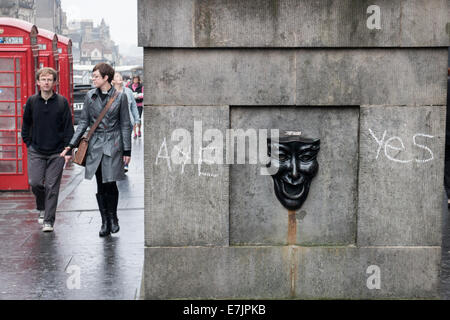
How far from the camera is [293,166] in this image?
5.88 meters

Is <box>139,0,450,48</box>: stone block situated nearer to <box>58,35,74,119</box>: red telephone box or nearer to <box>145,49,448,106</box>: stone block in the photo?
<box>145,49,448,106</box>: stone block

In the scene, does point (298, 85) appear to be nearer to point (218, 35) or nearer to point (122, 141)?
point (218, 35)

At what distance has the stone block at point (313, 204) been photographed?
5910 millimetres

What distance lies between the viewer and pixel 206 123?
5730 mm

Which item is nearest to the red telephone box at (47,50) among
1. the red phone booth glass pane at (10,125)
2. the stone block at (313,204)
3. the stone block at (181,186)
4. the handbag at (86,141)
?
the red phone booth glass pane at (10,125)

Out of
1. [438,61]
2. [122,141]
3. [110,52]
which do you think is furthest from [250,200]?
[110,52]

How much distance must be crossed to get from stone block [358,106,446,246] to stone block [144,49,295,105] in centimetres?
69

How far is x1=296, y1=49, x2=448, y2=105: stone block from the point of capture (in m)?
5.68

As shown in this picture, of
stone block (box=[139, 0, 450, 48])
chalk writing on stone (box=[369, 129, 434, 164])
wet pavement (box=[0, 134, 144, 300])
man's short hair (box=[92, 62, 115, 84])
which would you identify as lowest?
wet pavement (box=[0, 134, 144, 300])

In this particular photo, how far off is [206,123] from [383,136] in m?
1.34

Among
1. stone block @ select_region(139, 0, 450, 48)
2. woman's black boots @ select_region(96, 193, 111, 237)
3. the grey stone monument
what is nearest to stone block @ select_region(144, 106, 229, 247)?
the grey stone monument

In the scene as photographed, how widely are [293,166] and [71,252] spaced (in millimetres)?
2748

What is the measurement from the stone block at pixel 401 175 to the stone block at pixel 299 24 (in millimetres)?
560

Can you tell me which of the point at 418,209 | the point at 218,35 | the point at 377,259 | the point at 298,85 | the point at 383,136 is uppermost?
the point at 218,35
